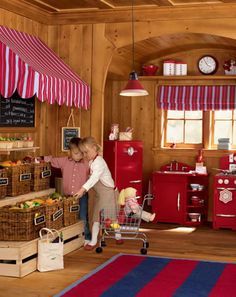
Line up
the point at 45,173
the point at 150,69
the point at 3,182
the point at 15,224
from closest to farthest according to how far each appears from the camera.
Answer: the point at 15,224 < the point at 3,182 < the point at 45,173 < the point at 150,69

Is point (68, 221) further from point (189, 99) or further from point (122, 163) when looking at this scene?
point (189, 99)

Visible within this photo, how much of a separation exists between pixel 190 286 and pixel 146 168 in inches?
198

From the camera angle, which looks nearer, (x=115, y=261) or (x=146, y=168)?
(x=115, y=261)

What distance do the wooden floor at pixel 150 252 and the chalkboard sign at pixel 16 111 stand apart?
183 cm

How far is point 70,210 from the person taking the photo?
7.52 m

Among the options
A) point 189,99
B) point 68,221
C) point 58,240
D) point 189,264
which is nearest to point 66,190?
point 68,221

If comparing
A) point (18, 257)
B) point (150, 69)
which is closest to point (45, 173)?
point (18, 257)

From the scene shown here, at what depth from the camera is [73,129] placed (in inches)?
346

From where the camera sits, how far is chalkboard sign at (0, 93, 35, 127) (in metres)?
7.62

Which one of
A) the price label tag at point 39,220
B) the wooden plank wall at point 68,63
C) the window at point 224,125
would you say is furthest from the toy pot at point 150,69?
the price label tag at point 39,220

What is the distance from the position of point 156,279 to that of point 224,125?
4886 mm

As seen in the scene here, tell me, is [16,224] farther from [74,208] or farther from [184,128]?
Result: [184,128]

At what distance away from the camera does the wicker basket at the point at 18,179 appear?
7.01 meters

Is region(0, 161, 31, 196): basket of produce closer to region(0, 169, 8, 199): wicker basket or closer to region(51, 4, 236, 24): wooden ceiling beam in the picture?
region(0, 169, 8, 199): wicker basket
